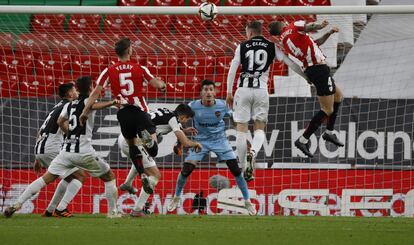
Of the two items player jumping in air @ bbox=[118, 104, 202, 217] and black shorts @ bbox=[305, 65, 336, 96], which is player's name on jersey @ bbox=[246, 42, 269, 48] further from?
player jumping in air @ bbox=[118, 104, 202, 217]

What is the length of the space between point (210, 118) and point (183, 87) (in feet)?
7.31

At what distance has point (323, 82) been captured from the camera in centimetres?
1200

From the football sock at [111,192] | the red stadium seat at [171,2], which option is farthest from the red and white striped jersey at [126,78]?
the red stadium seat at [171,2]

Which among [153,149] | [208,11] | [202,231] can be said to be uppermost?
[208,11]

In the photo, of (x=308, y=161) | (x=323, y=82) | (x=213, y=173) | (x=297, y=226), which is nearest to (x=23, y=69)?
(x=213, y=173)

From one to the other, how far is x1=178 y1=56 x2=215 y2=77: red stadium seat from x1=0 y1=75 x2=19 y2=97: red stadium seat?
3009mm

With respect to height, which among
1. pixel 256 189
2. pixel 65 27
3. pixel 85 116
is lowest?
pixel 256 189

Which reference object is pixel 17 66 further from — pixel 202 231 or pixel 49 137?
pixel 202 231

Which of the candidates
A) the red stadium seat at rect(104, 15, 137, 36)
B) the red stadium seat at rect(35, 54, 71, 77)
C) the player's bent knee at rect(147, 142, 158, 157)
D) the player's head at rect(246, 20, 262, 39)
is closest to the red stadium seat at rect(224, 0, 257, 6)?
the red stadium seat at rect(104, 15, 137, 36)

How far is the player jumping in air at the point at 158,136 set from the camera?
39.5 feet

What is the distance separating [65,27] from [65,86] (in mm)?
5512

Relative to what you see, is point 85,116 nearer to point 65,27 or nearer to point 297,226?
point 297,226

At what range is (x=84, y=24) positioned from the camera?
17.9m

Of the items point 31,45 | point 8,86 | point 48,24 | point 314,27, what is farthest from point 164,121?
point 48,24
